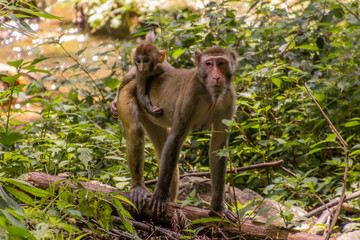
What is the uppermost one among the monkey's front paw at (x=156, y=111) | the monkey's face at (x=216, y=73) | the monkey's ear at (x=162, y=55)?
the monkey's ear at (x=162, y=55)

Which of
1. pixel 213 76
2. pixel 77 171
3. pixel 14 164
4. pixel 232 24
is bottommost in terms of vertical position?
pixel 77 171

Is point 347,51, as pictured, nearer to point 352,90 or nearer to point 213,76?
point 352,90

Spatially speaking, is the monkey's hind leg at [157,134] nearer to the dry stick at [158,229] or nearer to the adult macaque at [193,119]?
the adult macaque at [193,119]

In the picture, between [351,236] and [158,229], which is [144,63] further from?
[351,236]

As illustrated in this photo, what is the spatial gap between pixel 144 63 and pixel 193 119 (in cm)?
143

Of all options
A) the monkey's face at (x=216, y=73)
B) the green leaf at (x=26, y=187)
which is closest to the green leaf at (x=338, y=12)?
the monkey's face at (x=216, y=73)

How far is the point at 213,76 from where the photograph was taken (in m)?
5.53

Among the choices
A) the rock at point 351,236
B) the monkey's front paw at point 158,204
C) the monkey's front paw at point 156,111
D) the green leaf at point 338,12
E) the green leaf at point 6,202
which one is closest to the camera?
the green leaf at point 6,202

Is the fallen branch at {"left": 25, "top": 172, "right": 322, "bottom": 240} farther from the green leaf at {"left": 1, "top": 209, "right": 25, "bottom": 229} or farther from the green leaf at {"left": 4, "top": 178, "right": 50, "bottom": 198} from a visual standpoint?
the green leaf at {"left": 1, "top": 209, "right": 25, "bottom": 229}

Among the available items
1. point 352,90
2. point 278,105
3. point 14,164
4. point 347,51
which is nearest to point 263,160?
point 278,105

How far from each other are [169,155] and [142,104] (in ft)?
4.17

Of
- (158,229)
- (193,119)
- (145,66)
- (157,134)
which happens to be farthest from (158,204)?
(145,66)

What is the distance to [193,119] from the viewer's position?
577 cm

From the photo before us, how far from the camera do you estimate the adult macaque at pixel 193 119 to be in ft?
18.2
